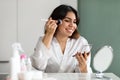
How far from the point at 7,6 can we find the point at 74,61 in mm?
918

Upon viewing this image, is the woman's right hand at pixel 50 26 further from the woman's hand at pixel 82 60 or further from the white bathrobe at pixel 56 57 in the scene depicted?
the woman's hand at pixel 82 60

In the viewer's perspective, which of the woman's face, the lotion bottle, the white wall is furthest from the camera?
the white wall

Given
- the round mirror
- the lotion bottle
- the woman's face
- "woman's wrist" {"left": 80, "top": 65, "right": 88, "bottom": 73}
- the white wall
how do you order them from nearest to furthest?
the lotion bottle < the round mirror < "woman's wrist" {"left": 80, "top": 65, "right": 88, "bottom": 73} < the woman's face < the white wall

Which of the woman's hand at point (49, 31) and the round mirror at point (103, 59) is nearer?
the round mirror at point (103, 59)

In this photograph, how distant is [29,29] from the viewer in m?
2.27

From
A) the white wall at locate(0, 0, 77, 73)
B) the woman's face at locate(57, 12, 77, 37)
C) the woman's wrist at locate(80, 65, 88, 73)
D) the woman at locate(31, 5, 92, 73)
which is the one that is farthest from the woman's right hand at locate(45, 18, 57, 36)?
the white wall at locate(0, 0, 77, 73)

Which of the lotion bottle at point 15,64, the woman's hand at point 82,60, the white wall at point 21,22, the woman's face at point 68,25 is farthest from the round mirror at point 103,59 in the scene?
the white wall at point 21,22

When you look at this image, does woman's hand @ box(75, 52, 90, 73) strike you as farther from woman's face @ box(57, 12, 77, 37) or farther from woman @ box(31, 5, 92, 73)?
woman's face @ box(57, 12, 77, 37)

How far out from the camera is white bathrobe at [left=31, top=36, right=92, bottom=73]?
1586mm

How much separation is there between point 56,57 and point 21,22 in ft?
2.35

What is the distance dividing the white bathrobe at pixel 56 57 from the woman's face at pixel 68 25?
78 millimetres

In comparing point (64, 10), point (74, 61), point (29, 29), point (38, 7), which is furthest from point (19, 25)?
point (74, 61)

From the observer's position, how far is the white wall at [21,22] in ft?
7.31

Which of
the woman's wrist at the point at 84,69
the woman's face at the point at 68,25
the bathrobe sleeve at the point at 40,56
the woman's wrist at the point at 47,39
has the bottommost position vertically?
the woman's wrist at the point at 84,69
